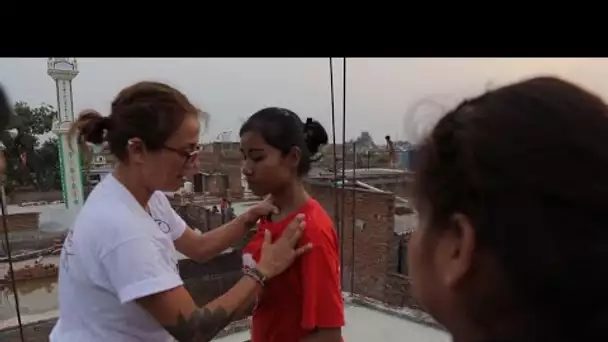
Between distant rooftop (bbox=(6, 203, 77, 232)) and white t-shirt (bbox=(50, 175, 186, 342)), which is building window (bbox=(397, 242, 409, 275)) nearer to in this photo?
white t-shirt (bbox=(50, 175, 186, 342))

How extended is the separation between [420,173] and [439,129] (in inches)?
1.9

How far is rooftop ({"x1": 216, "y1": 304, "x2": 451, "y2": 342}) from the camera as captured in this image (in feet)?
6.88

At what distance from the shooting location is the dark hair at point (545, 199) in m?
0.41

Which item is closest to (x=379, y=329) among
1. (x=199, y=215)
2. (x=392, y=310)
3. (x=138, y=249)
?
(x=392, y=310)

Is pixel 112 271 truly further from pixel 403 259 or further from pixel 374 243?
pixel 374 243

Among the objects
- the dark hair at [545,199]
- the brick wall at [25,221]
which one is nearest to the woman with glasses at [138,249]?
the dark hair at [545,199]

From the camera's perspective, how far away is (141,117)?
3.29 feet

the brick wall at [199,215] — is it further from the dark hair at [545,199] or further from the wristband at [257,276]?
the dark hair at [545,199]

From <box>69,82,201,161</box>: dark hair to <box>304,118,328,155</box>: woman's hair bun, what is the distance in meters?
0.32
